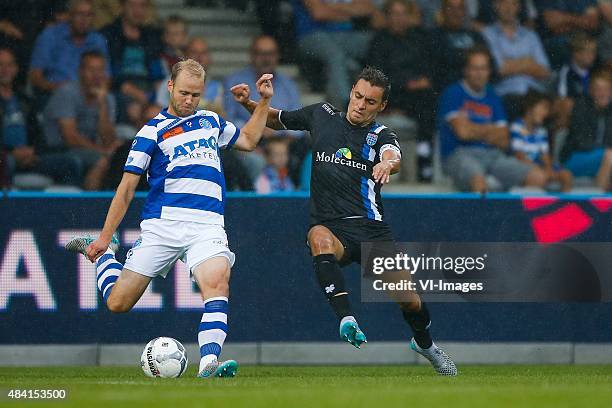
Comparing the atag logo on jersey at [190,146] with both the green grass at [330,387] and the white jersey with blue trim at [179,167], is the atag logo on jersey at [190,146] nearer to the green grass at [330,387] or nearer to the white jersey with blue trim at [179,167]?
the white jersey with blue trim at [179,167]

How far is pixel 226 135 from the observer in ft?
30.8

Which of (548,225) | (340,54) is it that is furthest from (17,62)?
(548,225)

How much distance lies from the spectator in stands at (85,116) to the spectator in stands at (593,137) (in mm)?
5211

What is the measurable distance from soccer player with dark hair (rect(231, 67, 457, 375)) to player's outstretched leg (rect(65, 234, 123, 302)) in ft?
4.83

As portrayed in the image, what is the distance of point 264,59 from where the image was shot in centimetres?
1419

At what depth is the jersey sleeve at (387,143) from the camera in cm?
959

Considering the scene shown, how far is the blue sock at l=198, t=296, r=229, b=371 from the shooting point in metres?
8.62

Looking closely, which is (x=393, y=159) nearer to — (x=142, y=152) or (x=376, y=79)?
(x=376, y=79)

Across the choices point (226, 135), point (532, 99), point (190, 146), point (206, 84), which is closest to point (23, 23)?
point (206, 84)

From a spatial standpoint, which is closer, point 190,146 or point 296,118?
point 190,146

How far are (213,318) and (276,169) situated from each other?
5077 mm

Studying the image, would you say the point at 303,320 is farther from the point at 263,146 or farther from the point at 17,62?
the point at 17,62

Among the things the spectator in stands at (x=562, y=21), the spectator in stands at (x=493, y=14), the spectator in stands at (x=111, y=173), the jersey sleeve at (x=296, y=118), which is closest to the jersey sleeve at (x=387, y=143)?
the jersey sleeve at (x=296, y=118)

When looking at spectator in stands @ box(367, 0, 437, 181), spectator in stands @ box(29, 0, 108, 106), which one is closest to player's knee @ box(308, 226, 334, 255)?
spectator in stands @ box(367, 0, 437, 181)
